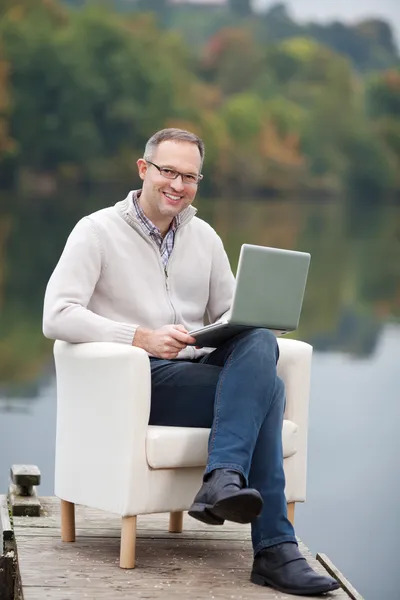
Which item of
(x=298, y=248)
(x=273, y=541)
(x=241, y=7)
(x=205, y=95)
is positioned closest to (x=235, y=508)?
(x=273, y=541)

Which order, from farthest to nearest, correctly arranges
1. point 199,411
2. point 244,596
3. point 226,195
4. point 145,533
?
point 226,195, point 145,533, point 199,411, point 244,596

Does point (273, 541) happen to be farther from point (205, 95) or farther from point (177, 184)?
point (205, 95)

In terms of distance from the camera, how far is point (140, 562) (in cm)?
274

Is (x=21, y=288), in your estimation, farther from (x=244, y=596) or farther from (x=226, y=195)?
(x=244, y=596)

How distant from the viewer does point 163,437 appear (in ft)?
8.72

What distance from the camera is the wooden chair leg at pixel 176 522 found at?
3.05 metres

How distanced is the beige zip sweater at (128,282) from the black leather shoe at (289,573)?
21.2 inches

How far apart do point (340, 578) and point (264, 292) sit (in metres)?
0.62

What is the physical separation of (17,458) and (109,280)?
2.76 m

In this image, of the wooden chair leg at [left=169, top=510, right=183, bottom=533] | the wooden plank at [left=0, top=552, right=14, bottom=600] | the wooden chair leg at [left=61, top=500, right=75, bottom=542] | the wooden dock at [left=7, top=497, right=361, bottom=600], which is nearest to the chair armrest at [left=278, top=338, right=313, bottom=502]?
the wooden dock at [left=7, top=497, right=361, bottom=600]

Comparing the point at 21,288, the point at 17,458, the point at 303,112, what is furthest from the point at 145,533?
the point at 303,112

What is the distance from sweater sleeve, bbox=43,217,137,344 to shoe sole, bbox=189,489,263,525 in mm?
437

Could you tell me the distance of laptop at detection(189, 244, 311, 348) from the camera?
262 cm

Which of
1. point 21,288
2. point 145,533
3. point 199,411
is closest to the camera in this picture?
point 199,411
